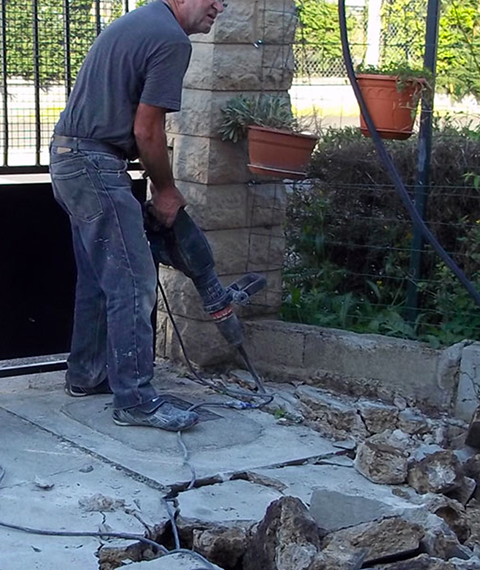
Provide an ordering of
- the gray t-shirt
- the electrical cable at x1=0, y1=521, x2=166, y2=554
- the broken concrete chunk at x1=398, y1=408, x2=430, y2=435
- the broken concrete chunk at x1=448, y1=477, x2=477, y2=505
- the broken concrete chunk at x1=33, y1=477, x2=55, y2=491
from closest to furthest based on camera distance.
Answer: the electrical cable at x1=0, y1=521, x2=166, y2=554 → the broken concrete chunk at x1=33, y1=477, x2=55, y2=491 → the broken concrete chunk at x1=448, y1=477, x2=477, y2=505 → the gray t-shirt → the broken concrete chunk at x1=398, y1=408, x2=430, y2=435

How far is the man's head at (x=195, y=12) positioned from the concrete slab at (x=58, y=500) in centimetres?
205

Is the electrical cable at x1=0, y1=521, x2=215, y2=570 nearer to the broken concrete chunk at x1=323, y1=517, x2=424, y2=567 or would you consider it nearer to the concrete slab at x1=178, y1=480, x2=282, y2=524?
the concrete slab at x1=178, y1=480, x2=282, y2=524

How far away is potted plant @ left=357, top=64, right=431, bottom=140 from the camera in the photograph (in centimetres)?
550

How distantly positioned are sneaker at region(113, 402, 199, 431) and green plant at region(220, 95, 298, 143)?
5.25 feet

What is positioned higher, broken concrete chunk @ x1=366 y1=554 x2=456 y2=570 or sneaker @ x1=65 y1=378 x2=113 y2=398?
broken concrete chunk @ x1=366 y1=554 x2=456 y2=570

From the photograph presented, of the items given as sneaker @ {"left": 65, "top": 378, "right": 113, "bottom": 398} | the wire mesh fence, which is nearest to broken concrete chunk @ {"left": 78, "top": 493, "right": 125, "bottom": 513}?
sneaker @ {"left": 65, "top": 378, "right": 113, "bottom": 398}

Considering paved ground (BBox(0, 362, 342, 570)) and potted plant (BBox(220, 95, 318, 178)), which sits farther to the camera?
potted plant (BBox(220, 95, 318, 178))

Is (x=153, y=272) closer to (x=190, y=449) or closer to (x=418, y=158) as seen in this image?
(x=190, y=449)

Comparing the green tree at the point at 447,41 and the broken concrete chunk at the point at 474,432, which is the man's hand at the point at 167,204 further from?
the broken concrete chunk at the point at 474,432

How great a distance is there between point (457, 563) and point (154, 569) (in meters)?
1.02

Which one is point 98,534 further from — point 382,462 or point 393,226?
point 393,226

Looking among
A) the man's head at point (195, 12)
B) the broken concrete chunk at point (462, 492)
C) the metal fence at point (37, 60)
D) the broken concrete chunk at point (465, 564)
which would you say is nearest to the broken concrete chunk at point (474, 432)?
the broken concrete chunk at point (462, 492)

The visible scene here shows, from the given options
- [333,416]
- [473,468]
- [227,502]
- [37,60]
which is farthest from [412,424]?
[37,60]

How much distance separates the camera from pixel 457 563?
3559 millimetres
